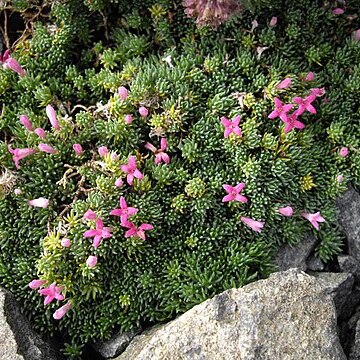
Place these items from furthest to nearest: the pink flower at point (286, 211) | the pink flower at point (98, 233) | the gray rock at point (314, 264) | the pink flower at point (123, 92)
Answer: the gray rock at point (314, 264) < the pink flower at point (123, 92) < the pink flower at point (286, 211) < the pink flower at point (98, 233)

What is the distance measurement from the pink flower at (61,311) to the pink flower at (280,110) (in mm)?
1814

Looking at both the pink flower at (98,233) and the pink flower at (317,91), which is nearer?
the pink flower at (98,233)

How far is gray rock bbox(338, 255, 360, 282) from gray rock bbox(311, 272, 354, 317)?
0.40 feet

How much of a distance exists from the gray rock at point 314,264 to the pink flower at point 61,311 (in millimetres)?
1698

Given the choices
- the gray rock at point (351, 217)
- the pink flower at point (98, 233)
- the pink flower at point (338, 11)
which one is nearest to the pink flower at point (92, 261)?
the pink flower at point (98, 233)

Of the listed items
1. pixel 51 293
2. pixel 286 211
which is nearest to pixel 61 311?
pixel 51 293

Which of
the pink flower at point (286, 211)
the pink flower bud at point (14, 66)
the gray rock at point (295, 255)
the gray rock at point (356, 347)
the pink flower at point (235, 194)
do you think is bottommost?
the gray rock at point (356, 347)

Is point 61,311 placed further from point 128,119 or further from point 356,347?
point 356,347

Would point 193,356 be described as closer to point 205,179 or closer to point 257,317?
point 257,317

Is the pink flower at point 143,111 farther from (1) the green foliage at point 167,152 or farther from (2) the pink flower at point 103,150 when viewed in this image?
(2) the pink flower at point 103,150

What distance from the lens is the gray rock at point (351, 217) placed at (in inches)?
166


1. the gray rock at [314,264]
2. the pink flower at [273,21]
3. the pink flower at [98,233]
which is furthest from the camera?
the pink flower at [273,21]

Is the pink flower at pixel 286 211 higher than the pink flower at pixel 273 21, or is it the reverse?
the pink flower at pixel 273 21

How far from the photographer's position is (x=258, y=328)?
3.25 metres
